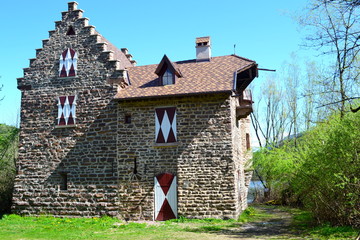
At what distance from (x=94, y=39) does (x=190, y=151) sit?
757 cm

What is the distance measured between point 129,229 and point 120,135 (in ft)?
15.3

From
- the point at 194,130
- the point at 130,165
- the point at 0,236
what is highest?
the point at 194,130

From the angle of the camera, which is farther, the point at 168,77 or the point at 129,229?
the point at 168,77

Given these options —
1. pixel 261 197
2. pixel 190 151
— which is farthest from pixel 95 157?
pixel 261 197

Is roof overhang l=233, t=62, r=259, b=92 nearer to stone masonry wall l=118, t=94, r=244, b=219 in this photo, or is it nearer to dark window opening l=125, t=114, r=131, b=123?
stone masonry wall l=118, t=94, r=244, b=219

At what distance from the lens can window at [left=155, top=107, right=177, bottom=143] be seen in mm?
15789

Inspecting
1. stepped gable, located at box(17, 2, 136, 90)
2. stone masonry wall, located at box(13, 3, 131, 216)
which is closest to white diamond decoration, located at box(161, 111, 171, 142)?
stone masonry wall, located at box(13, 3, 131, 216)

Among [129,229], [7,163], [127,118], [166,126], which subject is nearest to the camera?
[129,229]

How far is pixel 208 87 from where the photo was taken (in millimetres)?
15812

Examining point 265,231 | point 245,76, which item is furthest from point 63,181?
point 245,76

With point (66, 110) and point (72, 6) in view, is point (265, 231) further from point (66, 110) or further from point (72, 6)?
point (72, 6)

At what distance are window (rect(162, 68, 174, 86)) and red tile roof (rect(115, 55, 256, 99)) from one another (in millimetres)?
296

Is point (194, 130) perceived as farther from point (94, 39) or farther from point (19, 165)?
point (19, 165)

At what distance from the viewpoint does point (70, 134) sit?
16875 mm
